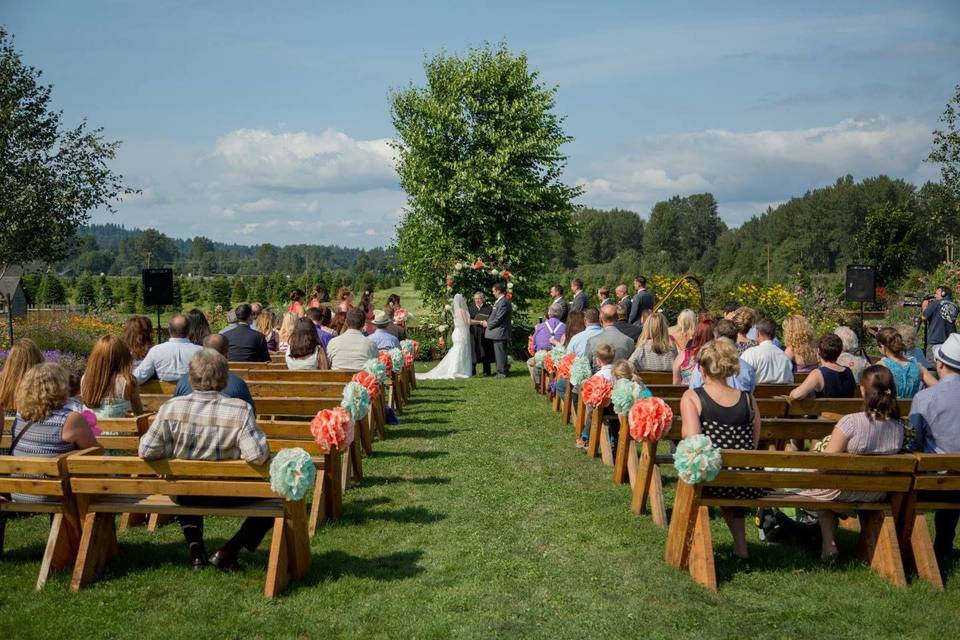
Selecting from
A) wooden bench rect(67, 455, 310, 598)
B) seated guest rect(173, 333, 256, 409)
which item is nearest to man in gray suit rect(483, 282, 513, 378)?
seated guest rect(173, 333, 256, 409)

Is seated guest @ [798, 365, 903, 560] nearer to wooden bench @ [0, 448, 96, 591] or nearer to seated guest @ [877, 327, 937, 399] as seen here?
seated guest @ [877, 327, 937, 399]

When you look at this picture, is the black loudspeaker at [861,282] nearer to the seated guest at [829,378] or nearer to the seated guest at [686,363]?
the seated guest at [686,363]

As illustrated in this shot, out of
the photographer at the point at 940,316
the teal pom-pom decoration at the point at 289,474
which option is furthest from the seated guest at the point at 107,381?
the photographer at the point at 940,316

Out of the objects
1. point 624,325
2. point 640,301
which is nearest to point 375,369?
point 624,325

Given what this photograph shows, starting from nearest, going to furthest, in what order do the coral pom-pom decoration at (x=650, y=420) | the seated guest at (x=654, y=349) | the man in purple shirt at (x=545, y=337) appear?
the coral pom-pom decoration at (x=650, y=420) < the seated guest at (x=654, y=349) < the man in purple shirt at (x=545, y=337)

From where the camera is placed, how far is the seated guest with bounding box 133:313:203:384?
9.25 m

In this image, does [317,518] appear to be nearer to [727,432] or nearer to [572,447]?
[727,432]

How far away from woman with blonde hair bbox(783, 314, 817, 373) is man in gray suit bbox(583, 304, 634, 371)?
1.93 metres

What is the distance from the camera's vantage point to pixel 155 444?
567 cm

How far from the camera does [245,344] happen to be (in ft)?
37.9

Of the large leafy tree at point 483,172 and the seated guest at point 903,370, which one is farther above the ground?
the large leafy tree at point 483,172

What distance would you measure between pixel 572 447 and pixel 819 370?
3.29 metres

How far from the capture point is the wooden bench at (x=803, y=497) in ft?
18.9

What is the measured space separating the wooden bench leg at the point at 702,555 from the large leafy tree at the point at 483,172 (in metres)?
20.6
